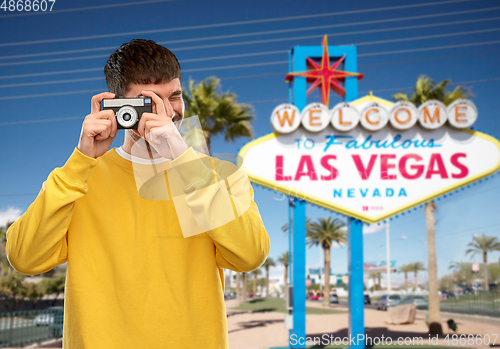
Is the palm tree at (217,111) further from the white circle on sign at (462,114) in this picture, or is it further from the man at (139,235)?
the man at (139,235)

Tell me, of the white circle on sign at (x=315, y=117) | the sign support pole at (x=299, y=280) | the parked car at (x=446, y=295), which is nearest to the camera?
the white circle on sign at (x=315, y=117)

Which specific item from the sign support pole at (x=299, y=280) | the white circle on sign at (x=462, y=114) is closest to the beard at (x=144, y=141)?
the sign support pole at (x=299, y=280)

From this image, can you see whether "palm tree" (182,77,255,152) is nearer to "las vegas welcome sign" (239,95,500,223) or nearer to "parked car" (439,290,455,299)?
"las vegas welcome sign" (239,95,500,223)

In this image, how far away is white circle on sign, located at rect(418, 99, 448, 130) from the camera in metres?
8.31

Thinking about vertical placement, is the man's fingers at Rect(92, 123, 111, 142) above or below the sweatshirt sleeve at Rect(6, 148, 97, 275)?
above

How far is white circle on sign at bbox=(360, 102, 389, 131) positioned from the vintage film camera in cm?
794

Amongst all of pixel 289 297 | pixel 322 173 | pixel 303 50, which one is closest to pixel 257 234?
pixel 322 173

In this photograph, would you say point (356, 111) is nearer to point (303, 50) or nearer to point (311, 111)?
point (311, 111)

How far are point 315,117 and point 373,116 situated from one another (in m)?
1.34

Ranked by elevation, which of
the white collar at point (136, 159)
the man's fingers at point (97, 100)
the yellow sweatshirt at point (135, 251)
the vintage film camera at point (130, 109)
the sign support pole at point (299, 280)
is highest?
the man's fingers at point (97, 100)

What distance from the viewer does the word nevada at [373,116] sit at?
8.32 metres

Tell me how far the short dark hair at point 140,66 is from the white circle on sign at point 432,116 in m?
8.33

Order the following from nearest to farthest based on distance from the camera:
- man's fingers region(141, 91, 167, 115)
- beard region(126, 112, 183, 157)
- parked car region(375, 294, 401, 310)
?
man's fingers region(141, 91, 167, 115), beard region(126, 112, 183, 157), parked car region(375, 294, 401, 310)

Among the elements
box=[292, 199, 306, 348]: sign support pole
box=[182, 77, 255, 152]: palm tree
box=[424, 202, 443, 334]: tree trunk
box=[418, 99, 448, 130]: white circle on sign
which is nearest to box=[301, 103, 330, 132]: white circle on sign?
box=[292, 199, 306, 348]: sign support pole
